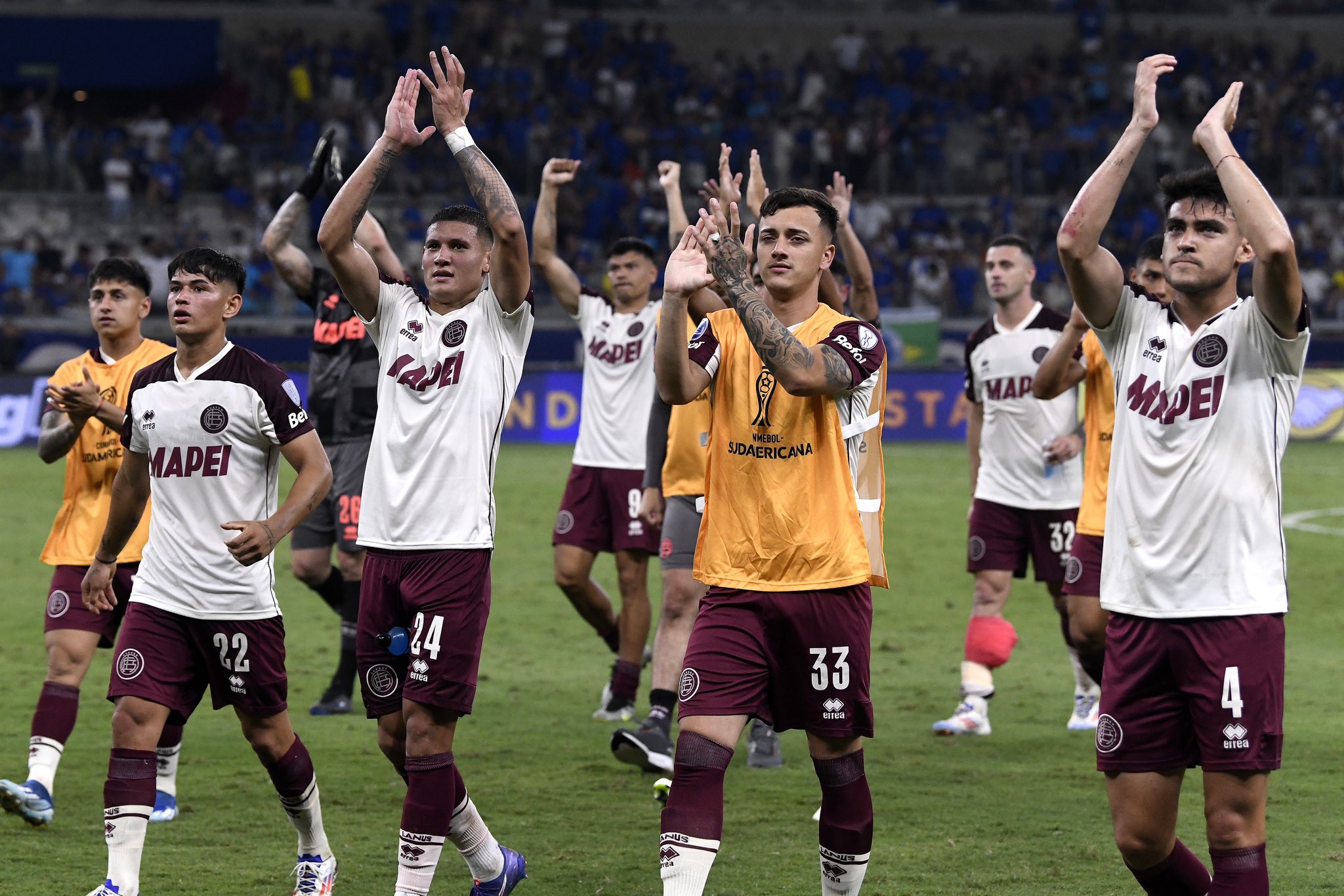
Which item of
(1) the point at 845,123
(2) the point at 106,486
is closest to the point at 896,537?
(2) the point at 106,486

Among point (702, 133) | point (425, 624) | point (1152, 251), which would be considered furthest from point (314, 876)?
point (702, 133)

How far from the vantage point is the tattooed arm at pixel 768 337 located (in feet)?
16.9

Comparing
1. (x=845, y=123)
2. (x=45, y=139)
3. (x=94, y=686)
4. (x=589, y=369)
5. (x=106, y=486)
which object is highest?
(x=845, y=123)

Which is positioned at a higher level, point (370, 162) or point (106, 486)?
point (370, 162)

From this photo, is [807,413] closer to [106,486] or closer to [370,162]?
[370,162]

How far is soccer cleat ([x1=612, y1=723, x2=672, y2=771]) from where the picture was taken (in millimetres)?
7723

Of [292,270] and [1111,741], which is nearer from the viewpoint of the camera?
[1111,741]

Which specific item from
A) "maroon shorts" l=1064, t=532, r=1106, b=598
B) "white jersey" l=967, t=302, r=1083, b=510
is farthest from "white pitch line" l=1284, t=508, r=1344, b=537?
"maroon shorts" l=1064, t=532, r=1106, b=598

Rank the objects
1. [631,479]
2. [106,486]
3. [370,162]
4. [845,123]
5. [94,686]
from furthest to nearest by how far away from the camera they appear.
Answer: [845,123], [94,686], [631,479], [106,486], [370,162]

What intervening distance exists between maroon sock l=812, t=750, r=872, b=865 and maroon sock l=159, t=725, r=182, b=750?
118 inches

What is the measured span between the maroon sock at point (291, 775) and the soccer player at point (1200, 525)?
2.84m

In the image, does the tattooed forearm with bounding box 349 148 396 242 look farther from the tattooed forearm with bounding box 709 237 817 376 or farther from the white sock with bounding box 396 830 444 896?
the white sock with bounding box 396 830 444 896

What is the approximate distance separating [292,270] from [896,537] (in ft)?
28.7

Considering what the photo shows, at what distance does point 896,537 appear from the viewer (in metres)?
16.3
